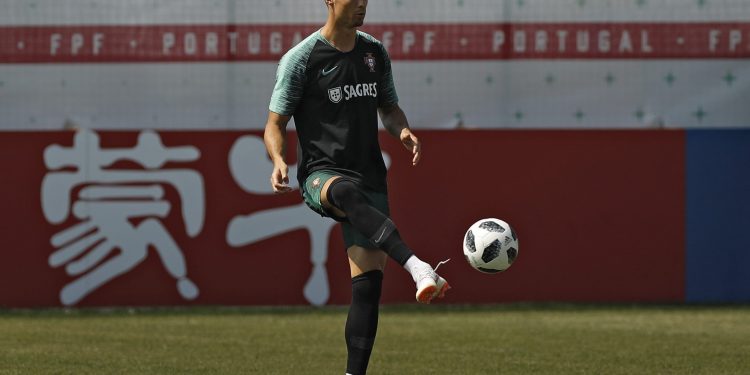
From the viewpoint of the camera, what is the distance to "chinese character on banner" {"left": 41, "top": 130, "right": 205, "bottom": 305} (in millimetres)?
12922

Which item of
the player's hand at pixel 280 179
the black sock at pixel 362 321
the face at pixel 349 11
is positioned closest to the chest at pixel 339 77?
the face at pixel 349 11

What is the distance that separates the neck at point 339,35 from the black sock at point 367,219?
2.25 ft

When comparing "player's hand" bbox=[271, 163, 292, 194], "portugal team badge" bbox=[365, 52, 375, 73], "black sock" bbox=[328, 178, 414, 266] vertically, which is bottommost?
"black sock" bbox=[328, 178, 414, 266]

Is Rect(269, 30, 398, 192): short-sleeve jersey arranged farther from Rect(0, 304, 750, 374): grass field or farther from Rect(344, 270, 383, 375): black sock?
Rect(0, 304, 750, 374): grass field

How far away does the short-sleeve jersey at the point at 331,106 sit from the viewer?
6.64 metres

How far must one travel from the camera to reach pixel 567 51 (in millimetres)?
13578

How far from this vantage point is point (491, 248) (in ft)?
22.3

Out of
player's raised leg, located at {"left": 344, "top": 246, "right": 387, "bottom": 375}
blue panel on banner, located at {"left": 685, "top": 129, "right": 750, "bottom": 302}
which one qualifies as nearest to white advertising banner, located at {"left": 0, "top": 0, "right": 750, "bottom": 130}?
blue panel on banner, located at {"left": 685, "top": 129, "right": 750, "bottom": 302}

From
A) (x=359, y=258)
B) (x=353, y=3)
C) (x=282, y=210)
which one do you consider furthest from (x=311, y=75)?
(x=282, y=210)

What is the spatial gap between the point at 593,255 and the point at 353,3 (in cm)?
696

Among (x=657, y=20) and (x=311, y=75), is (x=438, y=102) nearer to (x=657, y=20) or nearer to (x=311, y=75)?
(x=657, y=20)

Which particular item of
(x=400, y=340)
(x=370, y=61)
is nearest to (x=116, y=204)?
(x=400, y=340)

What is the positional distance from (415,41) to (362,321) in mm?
7264

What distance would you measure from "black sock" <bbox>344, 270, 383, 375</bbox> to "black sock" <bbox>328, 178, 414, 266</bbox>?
398 millimetres
